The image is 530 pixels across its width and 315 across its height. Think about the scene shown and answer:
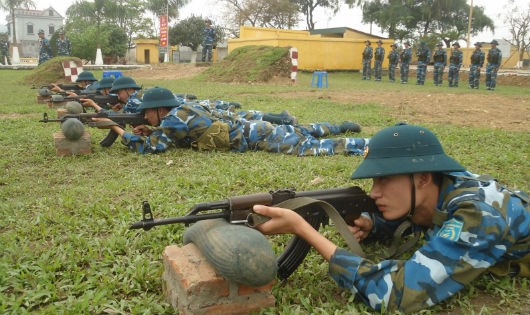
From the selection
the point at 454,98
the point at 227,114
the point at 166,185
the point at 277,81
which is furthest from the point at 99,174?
the point at 277,81


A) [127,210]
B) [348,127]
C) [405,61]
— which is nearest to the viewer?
[127,210]

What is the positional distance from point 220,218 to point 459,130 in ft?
20.6

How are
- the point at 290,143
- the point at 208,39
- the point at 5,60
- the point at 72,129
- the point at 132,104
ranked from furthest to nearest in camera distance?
the point at 5,60, the point at 208,39, the point at 132,104, the point at 290,143, the point at 72,129

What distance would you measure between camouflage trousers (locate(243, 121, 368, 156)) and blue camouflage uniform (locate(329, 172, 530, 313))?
3.62 m

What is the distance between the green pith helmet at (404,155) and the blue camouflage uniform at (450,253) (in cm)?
18

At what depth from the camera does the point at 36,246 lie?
121 inches

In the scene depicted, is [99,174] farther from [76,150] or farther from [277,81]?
[277,81]

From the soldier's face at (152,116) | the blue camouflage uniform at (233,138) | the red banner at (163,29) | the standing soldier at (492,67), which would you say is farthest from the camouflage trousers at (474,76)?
the red banner at (163,29)

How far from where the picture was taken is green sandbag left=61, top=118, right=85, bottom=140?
225 inches

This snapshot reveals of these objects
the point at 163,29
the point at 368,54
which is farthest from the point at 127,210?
the point at 163,29

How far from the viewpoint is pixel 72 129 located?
5707 mm

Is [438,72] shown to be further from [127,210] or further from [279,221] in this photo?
[279,221]

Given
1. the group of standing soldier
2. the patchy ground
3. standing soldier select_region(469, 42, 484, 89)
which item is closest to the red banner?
the group of standing soldier

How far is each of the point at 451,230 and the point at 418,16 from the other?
142 ft
